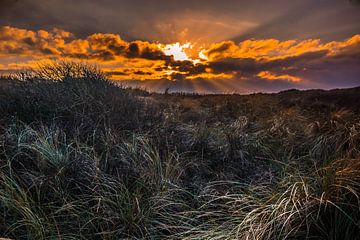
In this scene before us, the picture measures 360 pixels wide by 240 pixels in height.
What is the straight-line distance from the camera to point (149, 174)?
148 inches

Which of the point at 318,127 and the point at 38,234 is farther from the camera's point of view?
the point at 318,127

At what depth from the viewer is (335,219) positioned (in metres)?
2.42

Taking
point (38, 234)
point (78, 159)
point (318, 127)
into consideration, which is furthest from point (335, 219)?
point (318, 127)

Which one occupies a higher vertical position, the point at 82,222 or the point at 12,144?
the point at 12,144

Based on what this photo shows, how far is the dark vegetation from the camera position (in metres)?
2.60

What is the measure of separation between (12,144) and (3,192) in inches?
54.7

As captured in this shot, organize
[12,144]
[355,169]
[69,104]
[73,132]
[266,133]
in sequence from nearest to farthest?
[355,169]
[12,144]
[73,132]
[69,104]
[266,133]

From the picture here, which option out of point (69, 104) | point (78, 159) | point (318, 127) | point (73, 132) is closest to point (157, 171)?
point (78, 159)

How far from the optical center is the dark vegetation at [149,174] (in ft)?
8.54

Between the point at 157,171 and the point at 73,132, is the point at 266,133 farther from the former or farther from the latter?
the point at 73,132

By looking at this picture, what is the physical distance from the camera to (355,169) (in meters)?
2.74

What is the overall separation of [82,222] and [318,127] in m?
5.45

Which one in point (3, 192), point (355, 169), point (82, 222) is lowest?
point (82, 222)

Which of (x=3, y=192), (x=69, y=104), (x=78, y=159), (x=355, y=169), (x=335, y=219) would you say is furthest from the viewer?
(x=69, y=104)
